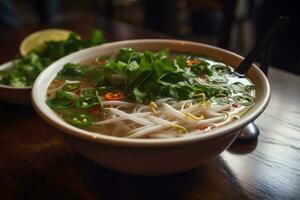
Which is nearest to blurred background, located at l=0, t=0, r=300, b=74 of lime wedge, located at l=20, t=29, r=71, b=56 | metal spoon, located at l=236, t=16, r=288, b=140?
metal spoon, located at l=236, t=16, r=288, b=140

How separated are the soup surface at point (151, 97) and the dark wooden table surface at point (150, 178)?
0.13 metres

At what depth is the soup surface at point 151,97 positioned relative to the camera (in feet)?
2.60

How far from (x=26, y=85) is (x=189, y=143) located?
68 centimetres

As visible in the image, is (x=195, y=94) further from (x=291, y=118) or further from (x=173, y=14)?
(x=173, y=14)

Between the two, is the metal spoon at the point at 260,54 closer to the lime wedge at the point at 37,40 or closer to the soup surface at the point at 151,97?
the soup surface at the point at 151,97

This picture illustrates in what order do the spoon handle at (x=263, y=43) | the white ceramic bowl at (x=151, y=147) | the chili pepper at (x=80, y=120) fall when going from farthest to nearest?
the spoon handle at (x=263, y=43) → the chili pepper at (x=80, y=120) → the white ceramic bowl at (x=151, y=147)

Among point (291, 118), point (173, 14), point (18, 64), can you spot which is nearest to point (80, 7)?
point (173, 14)

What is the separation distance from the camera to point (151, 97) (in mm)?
853

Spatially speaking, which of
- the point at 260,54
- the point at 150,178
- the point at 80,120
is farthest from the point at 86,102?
the point at 260,54

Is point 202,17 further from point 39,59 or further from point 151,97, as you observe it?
point 151,97

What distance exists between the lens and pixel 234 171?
849mm

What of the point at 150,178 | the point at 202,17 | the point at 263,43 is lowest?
the point at 202,17

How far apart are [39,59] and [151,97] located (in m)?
0.62

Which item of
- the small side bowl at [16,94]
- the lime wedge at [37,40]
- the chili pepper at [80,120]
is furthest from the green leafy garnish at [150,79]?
the lime wedge at [37,40]
